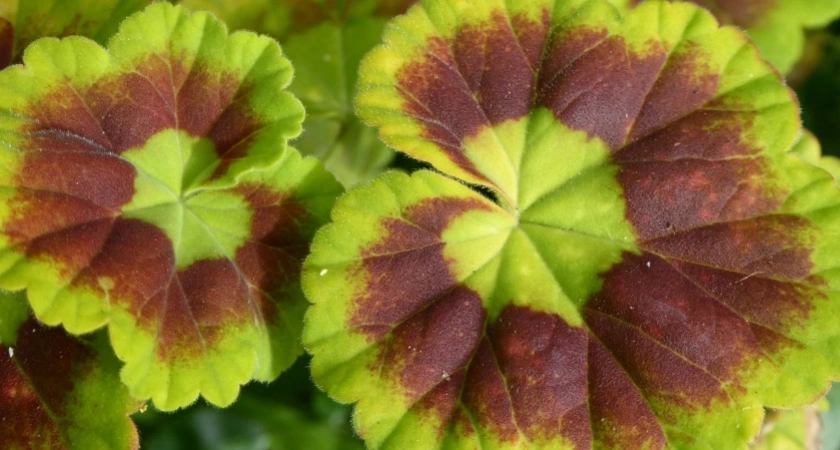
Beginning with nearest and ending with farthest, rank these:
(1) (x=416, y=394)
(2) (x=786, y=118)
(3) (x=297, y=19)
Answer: (1) (x=416, y=394) < (2) (x=786, y=118) < (3) (x=297, y=19)

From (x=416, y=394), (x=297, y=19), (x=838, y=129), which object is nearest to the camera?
(x=416, y=394)

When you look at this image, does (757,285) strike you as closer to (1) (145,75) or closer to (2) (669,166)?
(2) (669,166)

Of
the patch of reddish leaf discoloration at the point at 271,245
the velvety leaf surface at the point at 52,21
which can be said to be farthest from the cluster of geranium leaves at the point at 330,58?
the patch of reddish leaf discoloration at the point at 271,245

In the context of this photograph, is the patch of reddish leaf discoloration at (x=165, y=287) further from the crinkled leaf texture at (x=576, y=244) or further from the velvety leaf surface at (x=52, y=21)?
the velvety leaf surface at (x=52, y=21)

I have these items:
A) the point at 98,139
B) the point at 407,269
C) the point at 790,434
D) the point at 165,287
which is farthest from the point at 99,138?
the point at 790,434

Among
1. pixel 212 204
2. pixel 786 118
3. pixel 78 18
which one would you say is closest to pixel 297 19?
pixel 78 18

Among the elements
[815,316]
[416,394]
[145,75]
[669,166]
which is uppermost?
[145,75]

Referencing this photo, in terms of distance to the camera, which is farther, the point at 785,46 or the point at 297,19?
the point at 785,46

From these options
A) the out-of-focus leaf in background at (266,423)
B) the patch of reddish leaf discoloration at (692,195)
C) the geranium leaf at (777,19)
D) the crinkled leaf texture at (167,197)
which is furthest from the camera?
the geranium leaf at (777,19)
